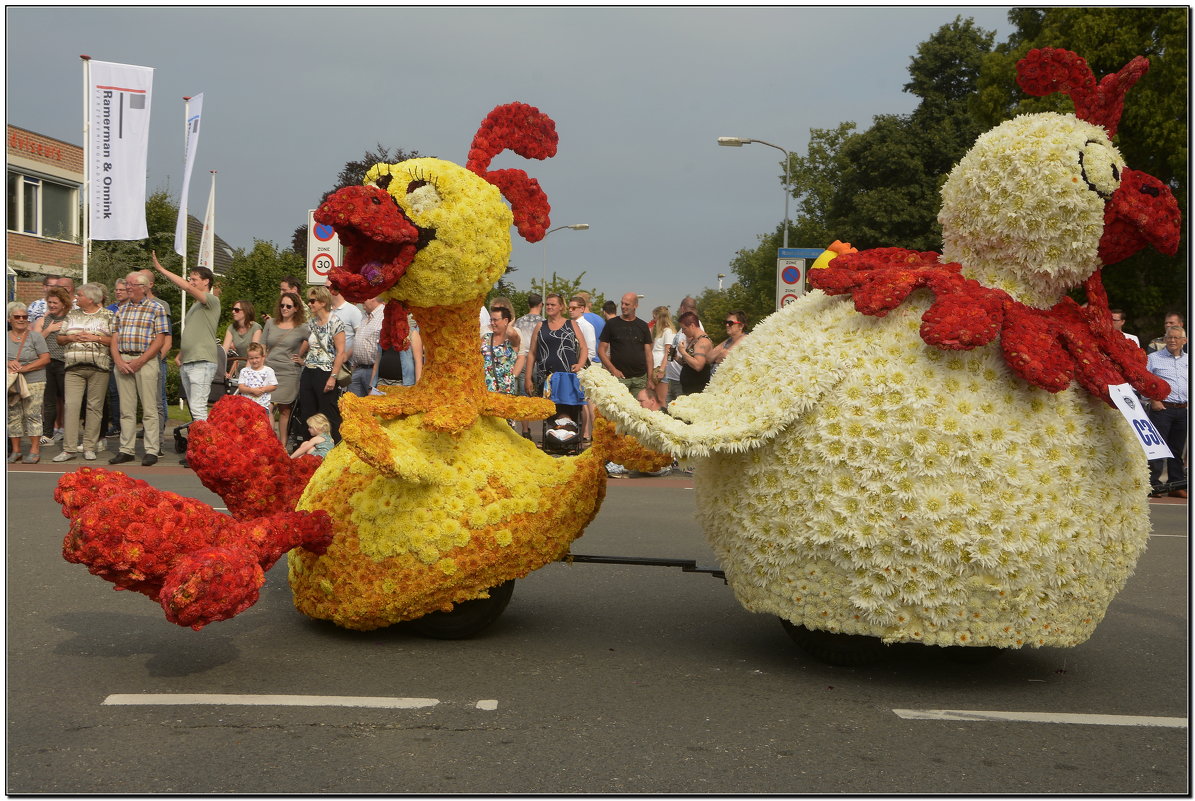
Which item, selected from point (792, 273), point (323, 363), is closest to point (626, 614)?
point (323, 363)

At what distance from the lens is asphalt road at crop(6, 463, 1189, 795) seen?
3.37 metres

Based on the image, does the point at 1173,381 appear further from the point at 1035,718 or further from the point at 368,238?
the point at 368,238

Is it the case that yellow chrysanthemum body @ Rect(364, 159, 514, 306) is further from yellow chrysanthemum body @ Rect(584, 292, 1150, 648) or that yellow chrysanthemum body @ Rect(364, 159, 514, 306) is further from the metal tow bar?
the metal tow bar

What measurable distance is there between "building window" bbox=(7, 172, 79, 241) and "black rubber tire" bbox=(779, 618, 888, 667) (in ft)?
107

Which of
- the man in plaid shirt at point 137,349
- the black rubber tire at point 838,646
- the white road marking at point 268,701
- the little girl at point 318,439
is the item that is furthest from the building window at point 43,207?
the black rubber tire at point 838,646

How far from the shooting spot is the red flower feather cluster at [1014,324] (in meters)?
3.83

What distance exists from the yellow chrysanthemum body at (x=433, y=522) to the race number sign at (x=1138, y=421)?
2051 millimetres

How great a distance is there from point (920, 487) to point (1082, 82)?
1.86 metres

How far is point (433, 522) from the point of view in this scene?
A: 14.1 feet

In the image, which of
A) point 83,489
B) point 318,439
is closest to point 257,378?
point 318,439

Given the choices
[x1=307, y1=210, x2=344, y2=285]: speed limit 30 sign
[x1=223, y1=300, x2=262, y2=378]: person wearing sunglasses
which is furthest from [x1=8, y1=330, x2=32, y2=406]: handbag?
[x1=307, y1=210, x2=344, y2=285]: speed limit 30 sign

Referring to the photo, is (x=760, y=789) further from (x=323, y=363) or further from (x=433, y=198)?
(x=323, y=363)

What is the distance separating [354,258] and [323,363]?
18.0ft

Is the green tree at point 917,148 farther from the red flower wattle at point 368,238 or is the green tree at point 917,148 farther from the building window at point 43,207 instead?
the red flower wattle at point 368,238
